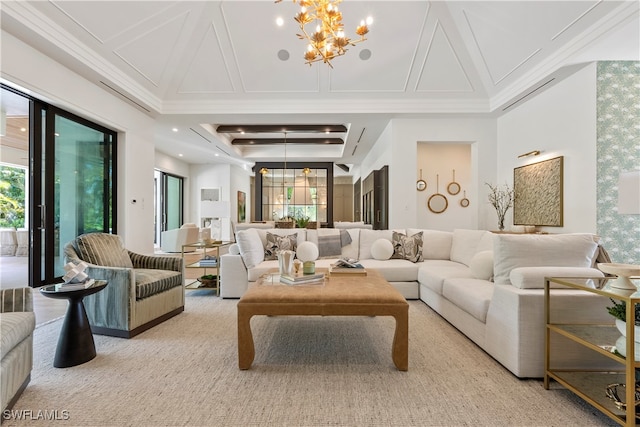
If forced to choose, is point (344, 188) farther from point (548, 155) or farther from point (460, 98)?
point (548, 155)

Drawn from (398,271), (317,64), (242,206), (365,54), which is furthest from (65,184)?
(242,206)

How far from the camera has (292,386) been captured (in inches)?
73.7

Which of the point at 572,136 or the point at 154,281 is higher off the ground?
the point at 572,136

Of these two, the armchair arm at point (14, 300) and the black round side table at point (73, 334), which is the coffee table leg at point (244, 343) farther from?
the armchair arm at point (14, 300)

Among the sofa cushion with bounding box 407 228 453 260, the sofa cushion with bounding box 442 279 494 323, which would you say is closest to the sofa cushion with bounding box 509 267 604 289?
the sofa cushion with bounding box 442 279 494 323

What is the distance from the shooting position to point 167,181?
404 inches

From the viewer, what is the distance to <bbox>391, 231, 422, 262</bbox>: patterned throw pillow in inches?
161

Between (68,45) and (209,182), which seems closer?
(68,45)

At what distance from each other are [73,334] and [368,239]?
340 centimetres

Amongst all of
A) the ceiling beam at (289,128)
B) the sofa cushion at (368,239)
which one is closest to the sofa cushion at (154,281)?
the sofa cushion at (368,239)

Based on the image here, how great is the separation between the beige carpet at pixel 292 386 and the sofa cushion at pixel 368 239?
168 centimetres

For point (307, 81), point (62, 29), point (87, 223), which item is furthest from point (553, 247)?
point (87, 223)

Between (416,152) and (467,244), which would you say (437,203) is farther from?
(467,244)

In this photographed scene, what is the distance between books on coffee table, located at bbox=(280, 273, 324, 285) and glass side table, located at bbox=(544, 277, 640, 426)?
5.22ft
